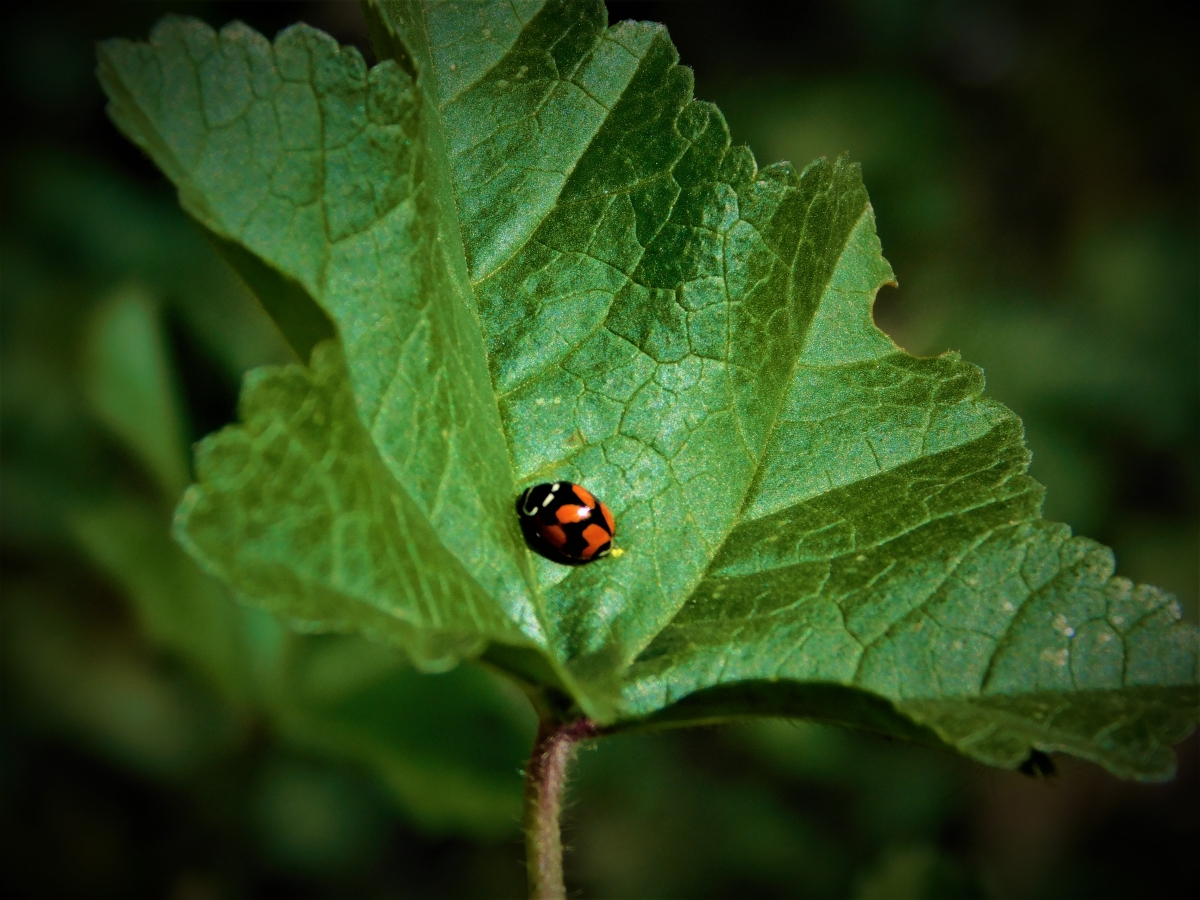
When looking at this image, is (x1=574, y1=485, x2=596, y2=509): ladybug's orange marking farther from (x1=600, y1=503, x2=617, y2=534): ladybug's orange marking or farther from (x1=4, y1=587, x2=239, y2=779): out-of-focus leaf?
(x1=4, y1=587, x2=239, y2=779): out-of-focus leaf

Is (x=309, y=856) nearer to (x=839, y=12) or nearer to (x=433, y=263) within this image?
(x=433, y=263)

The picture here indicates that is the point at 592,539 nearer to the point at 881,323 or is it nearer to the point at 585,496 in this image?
the point at 585,496

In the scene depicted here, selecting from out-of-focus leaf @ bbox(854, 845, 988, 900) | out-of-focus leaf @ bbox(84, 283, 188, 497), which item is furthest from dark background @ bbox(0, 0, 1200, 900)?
out-of-focus leaf @ bbox(854, 845, 988, 900)

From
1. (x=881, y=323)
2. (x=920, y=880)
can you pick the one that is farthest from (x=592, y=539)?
(x=881, y=323)

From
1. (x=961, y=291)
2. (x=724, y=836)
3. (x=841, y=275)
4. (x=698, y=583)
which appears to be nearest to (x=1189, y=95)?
(x=961, y=291)

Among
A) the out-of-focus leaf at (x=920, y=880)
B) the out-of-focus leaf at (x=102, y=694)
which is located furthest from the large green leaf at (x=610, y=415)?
the out-of-focus leaf at (x=102, y=694)

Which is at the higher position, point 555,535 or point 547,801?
point 555,535

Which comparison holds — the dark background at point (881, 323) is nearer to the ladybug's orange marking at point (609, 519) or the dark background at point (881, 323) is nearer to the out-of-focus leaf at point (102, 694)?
the out-of-focus leaf at point (102, 694)
